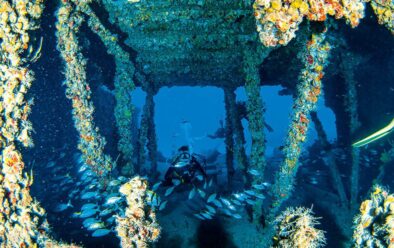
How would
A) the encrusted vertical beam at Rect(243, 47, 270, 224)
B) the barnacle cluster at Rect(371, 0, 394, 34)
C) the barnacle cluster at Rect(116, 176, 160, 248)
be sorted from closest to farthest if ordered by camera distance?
1. the barnacle cluster at Rect(116, 176, 160, 248)
2. the barnacle cluster at Rect(371, 0, 394, 34)
3. the encrusted vertical beam at Rect(243, 47, 270, 224)

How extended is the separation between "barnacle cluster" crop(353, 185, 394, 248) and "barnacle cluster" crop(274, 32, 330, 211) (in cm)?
239

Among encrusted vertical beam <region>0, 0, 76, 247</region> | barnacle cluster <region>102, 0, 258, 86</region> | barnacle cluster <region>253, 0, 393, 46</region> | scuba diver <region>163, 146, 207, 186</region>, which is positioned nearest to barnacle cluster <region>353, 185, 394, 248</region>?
barnacle cluster <region>253, 0, 393, 46</region>

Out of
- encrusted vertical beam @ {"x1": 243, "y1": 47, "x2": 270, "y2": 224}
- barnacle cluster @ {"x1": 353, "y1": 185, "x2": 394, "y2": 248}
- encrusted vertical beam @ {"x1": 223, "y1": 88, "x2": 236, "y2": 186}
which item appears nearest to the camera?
barnacle cluster @ {"x1": 353, "y1": 185, "x2": 394, "y2": 248}

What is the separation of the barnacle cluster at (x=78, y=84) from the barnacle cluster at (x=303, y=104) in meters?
4.30

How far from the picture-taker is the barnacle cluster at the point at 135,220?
11.8 ft

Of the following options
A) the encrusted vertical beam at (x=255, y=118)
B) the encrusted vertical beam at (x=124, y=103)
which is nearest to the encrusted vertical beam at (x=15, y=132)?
the encrusted vertical beam at (x=124, y=103)

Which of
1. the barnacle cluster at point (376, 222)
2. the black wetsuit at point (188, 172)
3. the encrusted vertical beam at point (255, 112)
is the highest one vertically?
the encrusted vertical beam at point (255, 112)

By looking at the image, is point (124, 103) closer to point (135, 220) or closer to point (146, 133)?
point (146, 133)

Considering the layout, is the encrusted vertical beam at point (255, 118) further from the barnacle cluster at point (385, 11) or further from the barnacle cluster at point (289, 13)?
the barnacle cluster at point (289, 13)

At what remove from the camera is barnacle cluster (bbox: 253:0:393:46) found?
10.8 ft

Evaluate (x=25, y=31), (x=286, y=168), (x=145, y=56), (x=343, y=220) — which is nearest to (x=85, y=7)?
(x=25, y=31)

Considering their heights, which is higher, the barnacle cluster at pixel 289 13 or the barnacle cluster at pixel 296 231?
the barnacle cluster at pixel 289 13

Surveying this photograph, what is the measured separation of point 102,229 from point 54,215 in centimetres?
418

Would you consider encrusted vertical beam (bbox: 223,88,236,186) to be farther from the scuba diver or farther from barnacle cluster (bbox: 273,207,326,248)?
barnacle cluster (bbox: 273,207,326,248)
